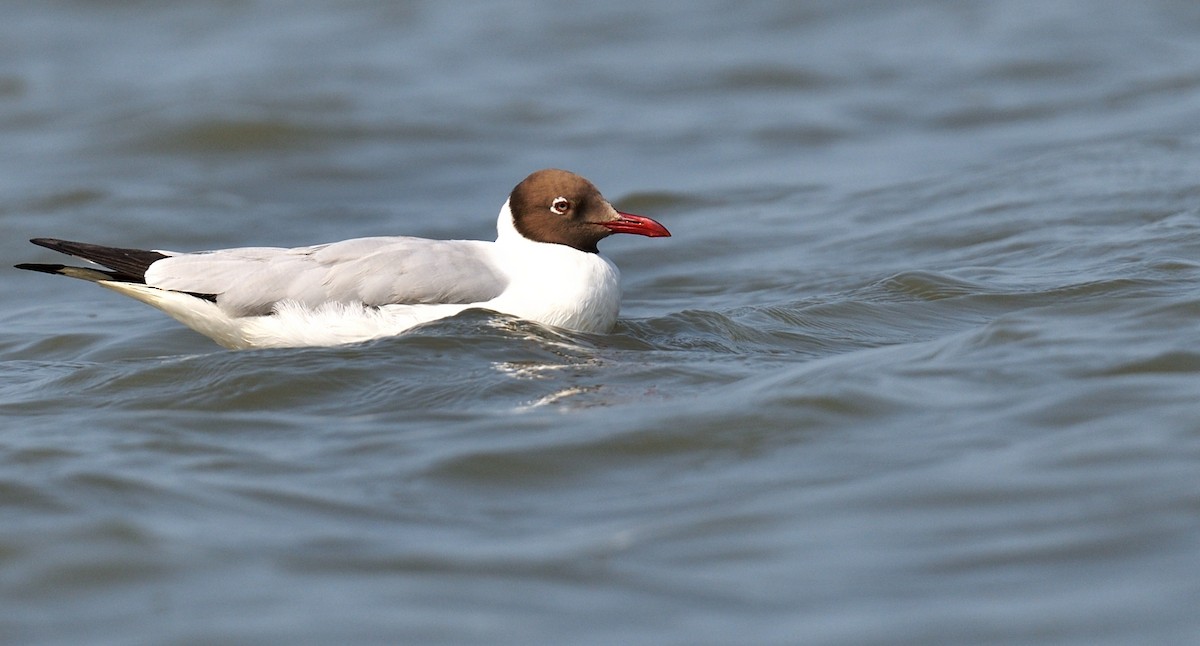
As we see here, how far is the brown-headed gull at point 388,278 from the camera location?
7.61 metres

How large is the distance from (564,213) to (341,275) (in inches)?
46.7

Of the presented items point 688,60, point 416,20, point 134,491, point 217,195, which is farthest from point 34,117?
point 134,491

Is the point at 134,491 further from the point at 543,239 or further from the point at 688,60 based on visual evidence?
the point at 688,60

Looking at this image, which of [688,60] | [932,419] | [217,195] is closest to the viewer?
[932,419]

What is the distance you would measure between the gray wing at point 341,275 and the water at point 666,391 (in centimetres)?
21

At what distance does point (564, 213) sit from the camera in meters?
8.17

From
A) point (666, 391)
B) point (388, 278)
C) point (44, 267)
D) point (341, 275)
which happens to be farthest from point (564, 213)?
point (44, 267)

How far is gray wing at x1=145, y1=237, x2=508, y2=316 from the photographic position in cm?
761

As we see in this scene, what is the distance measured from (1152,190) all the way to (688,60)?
22.7 ft

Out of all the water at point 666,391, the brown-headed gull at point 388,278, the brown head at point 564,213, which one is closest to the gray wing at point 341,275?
the brown-headed gull at point 388,278

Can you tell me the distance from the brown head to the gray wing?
0.37 metres

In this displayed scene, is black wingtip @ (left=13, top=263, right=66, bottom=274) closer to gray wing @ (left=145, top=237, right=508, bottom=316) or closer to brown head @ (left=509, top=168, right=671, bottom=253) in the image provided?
gray wing @ (left=145, top=237, right=508, bottom=316)

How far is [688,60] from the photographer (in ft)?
55.5

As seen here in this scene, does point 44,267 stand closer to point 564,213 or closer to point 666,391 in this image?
point 564,213
